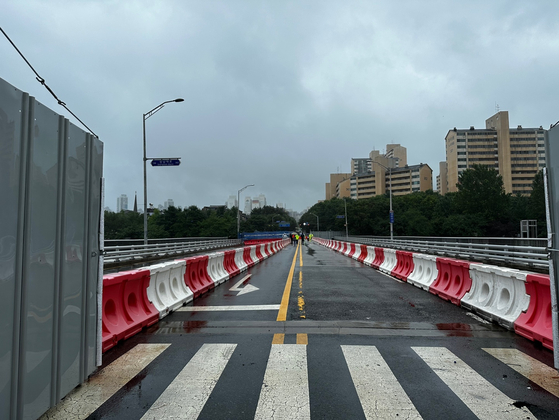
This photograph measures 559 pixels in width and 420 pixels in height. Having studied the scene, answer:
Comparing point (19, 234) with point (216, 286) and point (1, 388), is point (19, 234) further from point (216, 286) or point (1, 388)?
point (216, 286)

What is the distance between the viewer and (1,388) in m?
2.73

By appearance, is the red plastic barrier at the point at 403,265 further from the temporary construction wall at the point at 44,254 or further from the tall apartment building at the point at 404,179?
the tall apartment building at the point at 404,179

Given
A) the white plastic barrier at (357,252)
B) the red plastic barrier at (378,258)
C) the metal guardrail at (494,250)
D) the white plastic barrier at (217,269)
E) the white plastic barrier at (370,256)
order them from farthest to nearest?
the white plastic barrier at (357,252) < the white plastic barrier at (370,256) < the red plastic barrier at (378,258) < the metal guardrail at (494,250) < the white plastic barrier at (217,269)

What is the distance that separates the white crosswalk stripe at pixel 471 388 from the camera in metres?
3.34

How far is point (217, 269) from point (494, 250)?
10705 mm

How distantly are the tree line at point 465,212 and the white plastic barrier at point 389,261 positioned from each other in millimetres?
62342

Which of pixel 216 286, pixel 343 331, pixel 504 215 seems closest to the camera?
Result: pixel 343 331

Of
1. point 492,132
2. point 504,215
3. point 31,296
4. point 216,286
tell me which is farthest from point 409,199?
point 31,296

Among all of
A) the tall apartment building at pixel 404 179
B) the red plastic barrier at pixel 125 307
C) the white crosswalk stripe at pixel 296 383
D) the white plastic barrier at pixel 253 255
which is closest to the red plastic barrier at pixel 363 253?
the white plastic barrier at pixel 253 255

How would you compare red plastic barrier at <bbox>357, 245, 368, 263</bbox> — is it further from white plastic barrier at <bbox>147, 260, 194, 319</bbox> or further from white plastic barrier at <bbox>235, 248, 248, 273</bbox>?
white plastic barrier at <bbox>147, 260, 194, 319</bbox>

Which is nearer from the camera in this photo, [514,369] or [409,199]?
[514,369]

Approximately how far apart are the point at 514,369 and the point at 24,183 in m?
5.35

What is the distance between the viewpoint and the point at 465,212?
91.8 metres

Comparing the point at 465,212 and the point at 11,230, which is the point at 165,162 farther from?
the point at 465,212
